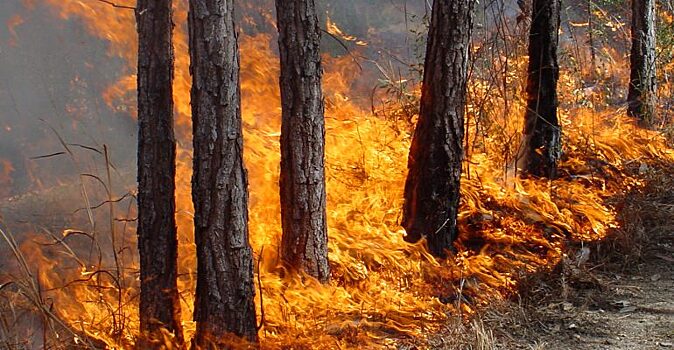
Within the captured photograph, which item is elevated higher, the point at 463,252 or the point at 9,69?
the point at 9,69

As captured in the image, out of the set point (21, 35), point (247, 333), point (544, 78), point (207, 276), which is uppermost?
point (21, 35)

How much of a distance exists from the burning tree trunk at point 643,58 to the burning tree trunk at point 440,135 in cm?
523

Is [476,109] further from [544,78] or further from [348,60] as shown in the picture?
[348,60]

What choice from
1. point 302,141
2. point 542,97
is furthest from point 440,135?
point 542,97

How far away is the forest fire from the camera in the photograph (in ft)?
17.1

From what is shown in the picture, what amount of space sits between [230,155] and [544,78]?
16.1ft

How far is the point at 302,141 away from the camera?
5590 mm

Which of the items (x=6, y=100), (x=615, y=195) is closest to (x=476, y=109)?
(x=615, y=195)

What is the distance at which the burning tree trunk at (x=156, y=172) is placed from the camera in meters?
4.55

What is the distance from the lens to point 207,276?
4434 millimetres

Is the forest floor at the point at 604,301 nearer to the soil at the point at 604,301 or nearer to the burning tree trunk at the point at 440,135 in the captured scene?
the soil at the point at 604,301

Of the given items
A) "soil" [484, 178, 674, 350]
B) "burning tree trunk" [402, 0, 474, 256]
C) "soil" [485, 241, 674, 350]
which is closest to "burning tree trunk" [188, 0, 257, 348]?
"soil" [484, 178, 674, 350]

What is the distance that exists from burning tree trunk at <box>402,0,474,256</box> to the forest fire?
229 mm

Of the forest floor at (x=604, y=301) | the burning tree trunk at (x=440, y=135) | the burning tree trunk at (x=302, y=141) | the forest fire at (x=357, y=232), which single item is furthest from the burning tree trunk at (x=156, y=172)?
the burning tree trunk at (x=440, y=135)
